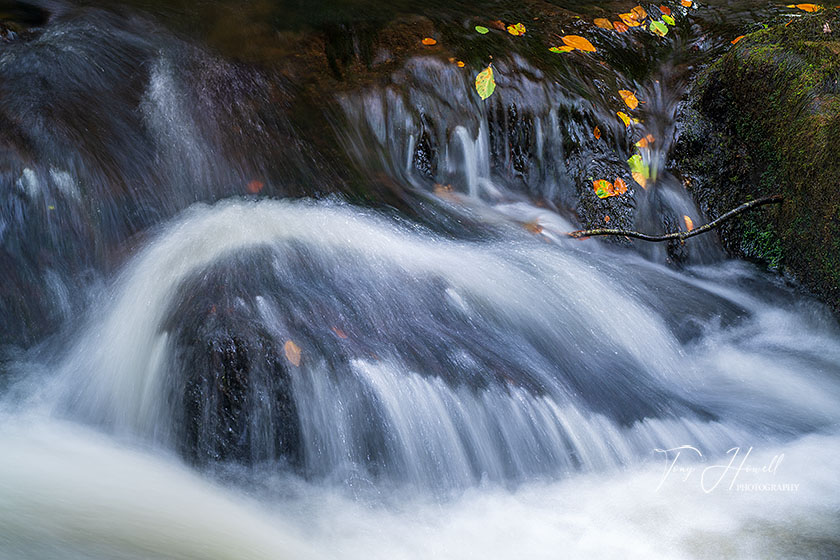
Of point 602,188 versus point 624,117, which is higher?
point 624,117

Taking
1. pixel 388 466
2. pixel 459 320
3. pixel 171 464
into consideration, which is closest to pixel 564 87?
pixel 459 320

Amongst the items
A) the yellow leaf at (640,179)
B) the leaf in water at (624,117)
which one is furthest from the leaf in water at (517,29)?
the yellow leaf at (640,179)

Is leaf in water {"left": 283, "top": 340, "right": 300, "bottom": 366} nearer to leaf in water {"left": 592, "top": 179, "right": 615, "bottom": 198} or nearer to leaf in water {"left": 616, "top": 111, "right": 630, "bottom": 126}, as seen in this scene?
leaf in water {"left": 592, "top": 179, "right": 615, "bottom": 198}

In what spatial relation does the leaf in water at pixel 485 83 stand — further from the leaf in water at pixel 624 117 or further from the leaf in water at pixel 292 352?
the leaf in water at pixel 292 352

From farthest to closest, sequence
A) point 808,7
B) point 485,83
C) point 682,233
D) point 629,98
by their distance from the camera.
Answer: point 808,7, point 629,98, point 485,83, point 682,233

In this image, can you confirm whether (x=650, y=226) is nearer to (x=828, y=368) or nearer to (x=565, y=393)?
(x=828, y=368)

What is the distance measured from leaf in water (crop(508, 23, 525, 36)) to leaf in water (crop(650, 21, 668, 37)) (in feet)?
3.53

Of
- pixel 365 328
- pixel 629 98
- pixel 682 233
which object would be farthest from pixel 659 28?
pixel 365 328

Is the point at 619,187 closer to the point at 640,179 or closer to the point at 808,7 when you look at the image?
the point at 640,179

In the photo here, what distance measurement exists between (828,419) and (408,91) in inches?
121

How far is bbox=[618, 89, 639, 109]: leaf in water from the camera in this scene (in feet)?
16.8

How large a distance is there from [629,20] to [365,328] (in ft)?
12.3

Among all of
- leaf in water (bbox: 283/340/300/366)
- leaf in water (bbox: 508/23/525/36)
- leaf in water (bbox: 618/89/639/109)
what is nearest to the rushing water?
leaf in water (bbox: 283/340/300/366)

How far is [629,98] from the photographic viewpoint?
16.9 ft
